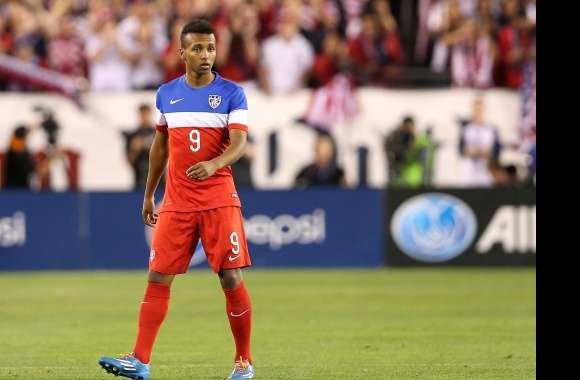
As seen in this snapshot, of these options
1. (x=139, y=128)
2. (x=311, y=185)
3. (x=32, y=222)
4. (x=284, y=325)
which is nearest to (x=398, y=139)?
(x=311, y=185)

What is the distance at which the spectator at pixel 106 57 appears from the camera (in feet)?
73.0

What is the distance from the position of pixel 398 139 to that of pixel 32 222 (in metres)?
5.44

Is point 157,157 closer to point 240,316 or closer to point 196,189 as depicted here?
point 196,189

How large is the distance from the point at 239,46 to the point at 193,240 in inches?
528

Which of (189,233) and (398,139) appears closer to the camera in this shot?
(189,233)

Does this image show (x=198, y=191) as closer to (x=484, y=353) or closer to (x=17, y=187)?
(x=484, y=353)

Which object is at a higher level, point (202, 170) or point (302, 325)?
point (202, 170)

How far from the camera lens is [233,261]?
902 centimetres

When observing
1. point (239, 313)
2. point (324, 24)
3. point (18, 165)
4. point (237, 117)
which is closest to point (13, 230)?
point (18, 165)

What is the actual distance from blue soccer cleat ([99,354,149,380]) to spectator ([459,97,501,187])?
13.4 metres

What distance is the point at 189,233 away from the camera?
356 inches

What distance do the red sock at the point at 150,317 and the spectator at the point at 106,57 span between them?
13572 millimetres

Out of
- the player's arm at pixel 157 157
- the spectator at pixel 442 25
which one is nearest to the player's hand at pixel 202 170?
the player's arm at pixel 157 157

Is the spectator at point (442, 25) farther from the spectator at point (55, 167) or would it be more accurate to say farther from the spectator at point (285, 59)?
the spectator at point (55, 167)
